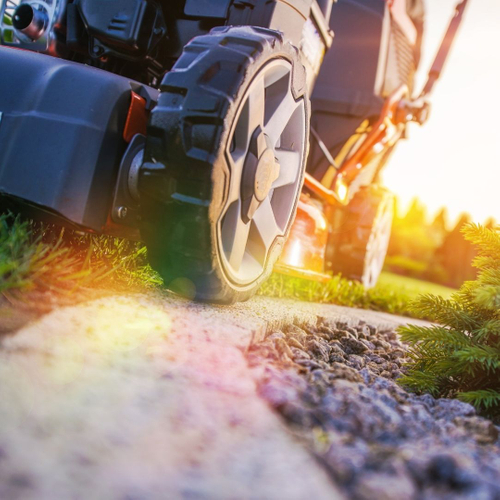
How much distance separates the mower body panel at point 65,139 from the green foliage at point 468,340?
1.17 metres

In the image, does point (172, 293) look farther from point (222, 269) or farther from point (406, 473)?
point (406, 473)

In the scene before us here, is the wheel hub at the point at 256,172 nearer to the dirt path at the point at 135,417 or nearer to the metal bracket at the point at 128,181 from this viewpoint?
the metal bracket at the point at 128,181

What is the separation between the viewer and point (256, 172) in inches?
71.2

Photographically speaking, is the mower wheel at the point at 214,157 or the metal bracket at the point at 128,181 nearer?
the mower wheel at the point at 214,157

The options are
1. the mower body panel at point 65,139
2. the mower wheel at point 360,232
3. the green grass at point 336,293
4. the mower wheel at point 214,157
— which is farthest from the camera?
the mower wheel at point 360,232

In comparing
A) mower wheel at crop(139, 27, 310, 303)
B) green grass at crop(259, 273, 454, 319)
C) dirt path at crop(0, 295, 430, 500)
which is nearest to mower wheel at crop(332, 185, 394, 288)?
green grass at crop(259, 273, 454, 319)

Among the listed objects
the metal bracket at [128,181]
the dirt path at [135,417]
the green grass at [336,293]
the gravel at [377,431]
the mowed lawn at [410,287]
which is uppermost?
the metal bracket at [128,181]

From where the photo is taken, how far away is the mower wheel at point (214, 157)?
1558 mm

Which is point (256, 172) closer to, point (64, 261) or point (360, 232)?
point (64, 261)

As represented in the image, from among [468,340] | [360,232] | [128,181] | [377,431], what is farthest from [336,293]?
[377,431]

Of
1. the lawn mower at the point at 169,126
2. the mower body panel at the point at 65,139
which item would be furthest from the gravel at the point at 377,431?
the mower body panel at the point at 65,139

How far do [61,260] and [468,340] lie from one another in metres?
1.43

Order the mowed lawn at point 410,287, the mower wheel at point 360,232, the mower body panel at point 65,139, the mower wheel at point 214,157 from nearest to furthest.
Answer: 1. the mower wheel at point 214,157
2. the mower body panel at point 65,139
3. the mower wheel at point 360,232
4. the mowed lawn at point 410,287

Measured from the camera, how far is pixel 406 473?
1033mm
